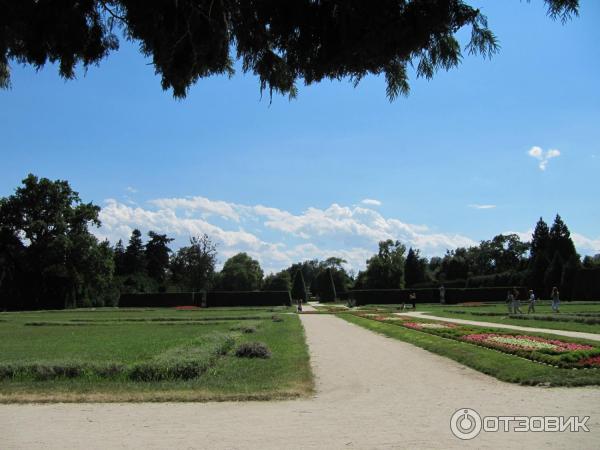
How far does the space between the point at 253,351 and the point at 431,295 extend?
159ft

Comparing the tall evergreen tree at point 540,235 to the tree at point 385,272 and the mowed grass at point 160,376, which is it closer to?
the tree at point 385,272

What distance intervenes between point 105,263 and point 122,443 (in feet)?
180

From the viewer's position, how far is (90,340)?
18.6m

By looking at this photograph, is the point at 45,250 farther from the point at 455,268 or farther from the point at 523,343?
the point at 455,268

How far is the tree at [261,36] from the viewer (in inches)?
125

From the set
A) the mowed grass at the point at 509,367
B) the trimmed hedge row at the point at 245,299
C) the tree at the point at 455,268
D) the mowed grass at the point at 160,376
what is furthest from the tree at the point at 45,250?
the tree at the point at 455,268

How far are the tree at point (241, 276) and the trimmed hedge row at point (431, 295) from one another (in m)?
42.3

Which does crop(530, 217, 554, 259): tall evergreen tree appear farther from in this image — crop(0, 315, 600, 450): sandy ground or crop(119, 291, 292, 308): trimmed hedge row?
crop(0, 315, 600, 450): sandy ground

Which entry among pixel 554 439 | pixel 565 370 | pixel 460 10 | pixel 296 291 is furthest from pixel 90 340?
pixel 296 291

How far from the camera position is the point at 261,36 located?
12.2 feet

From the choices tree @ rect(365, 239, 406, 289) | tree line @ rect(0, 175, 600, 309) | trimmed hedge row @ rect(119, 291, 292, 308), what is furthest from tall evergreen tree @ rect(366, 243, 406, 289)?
trimmed hedge row @ rect(119, 291, 292, 308)

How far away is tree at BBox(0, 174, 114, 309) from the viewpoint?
54.1 metres

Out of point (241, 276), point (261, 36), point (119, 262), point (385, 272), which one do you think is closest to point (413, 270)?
point (385, 272)

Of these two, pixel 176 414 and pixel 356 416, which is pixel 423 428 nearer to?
pixel 356 416
